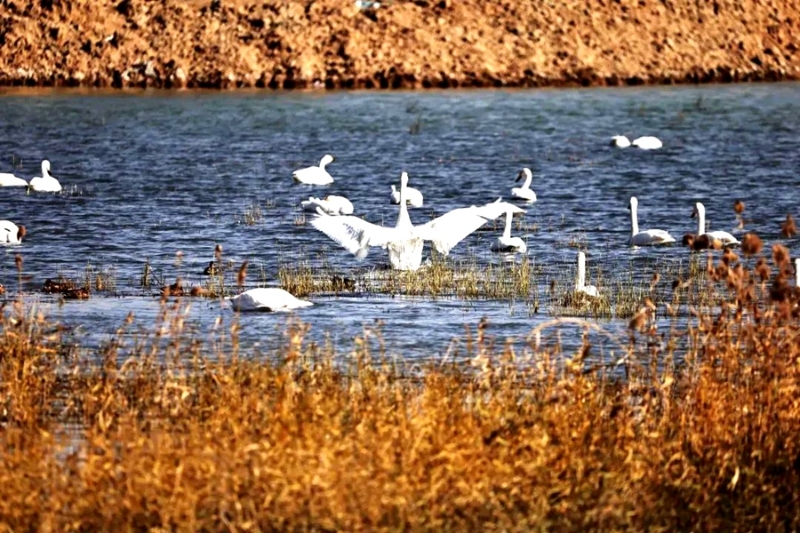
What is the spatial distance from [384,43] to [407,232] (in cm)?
4348

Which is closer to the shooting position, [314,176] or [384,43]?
[314,176]

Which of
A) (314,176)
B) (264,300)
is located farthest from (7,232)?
(314,176)

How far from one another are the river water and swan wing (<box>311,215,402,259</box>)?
80 cm

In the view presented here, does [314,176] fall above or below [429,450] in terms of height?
above

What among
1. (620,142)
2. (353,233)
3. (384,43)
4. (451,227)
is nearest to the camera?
(451,227)

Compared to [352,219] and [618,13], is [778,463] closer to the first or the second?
[352,219]

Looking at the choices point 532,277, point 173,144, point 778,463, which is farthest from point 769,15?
point 778,463

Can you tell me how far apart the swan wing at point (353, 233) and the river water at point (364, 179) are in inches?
31.6

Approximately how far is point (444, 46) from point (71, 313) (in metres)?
46.2

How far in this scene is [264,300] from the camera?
14.6m

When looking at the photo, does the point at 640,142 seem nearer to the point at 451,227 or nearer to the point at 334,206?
the point at 334,206

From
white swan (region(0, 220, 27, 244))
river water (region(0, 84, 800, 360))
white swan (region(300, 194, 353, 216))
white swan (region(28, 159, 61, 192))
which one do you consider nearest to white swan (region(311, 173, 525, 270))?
river water (region(0, 84, 800, 360))

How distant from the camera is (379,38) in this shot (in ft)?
198

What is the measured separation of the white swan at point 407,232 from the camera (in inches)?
667
